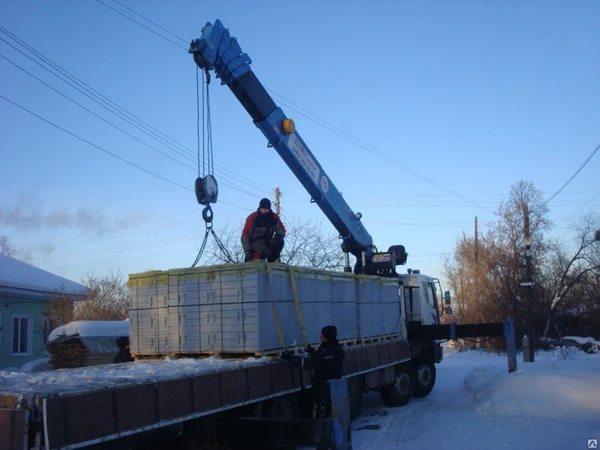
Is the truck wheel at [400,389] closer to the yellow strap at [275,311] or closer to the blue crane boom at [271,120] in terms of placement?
the blue crane boom at [271,120]

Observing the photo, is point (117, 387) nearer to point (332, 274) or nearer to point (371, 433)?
point (332, 274)

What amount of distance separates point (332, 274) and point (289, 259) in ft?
48.6

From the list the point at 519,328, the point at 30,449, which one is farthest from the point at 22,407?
the point at 519,328

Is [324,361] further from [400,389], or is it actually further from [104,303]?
[104,303]

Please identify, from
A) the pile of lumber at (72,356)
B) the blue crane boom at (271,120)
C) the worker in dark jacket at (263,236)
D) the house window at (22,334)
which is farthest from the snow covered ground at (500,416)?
the house window at (22,334)

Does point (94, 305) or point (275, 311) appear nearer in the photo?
point (275, 311)

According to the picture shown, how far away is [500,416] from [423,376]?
12.9 ft

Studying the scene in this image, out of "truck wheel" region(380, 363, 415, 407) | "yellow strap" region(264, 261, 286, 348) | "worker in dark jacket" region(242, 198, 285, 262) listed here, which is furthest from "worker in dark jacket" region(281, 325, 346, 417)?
"truck wheel" region(380, 363, 415, 407)

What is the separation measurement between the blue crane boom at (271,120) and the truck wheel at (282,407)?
18.1ft

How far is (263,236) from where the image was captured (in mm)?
9961

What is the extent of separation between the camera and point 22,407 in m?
4.52

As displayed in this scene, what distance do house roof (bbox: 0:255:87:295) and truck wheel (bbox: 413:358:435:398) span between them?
14163 millimetres

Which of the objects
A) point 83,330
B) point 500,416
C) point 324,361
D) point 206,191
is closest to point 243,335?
point 324,361

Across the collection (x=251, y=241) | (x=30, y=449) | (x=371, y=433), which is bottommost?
(x=371, y=433)
